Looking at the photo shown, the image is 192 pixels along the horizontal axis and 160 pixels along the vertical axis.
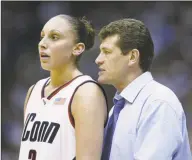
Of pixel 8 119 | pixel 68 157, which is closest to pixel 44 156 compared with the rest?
pixel 68 157

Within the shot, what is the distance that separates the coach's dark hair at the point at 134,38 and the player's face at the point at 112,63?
2cm

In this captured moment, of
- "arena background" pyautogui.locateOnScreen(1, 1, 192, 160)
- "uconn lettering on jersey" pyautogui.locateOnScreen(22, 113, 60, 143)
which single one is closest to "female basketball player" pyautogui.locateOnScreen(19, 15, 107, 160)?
"uconn lettering on jersey" pyautogui.locateOnScreen(22, 113, 60, 143)

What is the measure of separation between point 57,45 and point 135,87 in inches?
15.5

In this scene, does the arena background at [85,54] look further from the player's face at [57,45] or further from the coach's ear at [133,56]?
the coach's ear at [133,56]

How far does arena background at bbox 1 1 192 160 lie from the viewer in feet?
14.5

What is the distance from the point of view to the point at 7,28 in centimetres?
475

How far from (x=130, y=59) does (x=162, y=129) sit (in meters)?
0.36

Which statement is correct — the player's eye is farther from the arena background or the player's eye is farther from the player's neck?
the arena background

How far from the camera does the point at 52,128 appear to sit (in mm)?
2152

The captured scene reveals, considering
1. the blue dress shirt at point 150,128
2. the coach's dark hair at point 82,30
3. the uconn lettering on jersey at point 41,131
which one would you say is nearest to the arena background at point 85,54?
the coach's dark hair at point 82,30

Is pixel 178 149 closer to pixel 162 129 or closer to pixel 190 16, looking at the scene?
pixel 162 129

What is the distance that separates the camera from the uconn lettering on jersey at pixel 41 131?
215 centimetres

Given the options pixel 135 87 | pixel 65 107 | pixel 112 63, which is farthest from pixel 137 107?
pixel 65 107

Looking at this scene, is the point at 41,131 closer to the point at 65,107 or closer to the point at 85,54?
the point at 65,107
